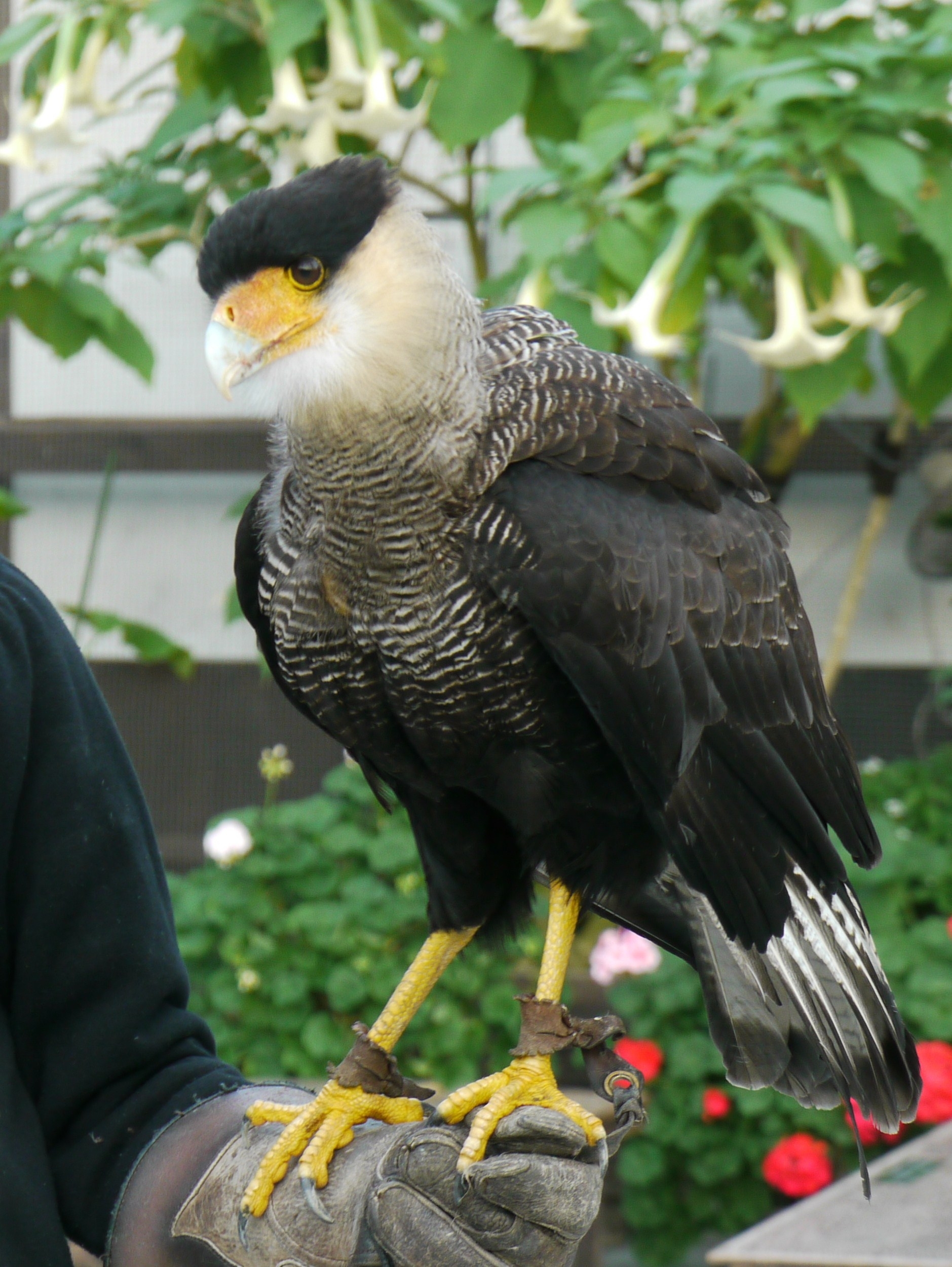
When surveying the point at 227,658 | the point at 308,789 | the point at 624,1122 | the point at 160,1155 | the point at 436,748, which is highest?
the point at 436,748

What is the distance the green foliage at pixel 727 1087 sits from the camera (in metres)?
2.94

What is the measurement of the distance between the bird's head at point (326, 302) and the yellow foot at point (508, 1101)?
27.0 inches

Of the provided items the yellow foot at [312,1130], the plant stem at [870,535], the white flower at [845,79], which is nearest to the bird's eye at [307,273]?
the yellow foot at [312,1130]

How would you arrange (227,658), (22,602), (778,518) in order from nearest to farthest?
(22,602), (778,518), (227,658)

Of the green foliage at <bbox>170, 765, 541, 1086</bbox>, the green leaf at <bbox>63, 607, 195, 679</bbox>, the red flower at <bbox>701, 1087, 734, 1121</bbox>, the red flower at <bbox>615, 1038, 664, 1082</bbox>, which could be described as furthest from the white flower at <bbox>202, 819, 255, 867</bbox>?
the red flower at <bbox>701, 1087, 734, 1121</bbox>

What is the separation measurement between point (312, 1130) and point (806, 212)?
61.5 inches

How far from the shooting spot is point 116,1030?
A: 1.45 metres

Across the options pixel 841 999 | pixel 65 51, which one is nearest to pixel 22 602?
pixel 841 999

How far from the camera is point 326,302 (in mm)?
1368

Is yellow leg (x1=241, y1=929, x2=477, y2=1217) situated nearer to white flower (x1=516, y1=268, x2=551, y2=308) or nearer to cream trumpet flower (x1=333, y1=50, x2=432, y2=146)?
white flower (x1=516, y1=268, x2=551, y2=308)

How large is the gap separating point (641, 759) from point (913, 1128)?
220 centimetres

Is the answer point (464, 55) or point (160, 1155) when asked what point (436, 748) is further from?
point (464, 55)

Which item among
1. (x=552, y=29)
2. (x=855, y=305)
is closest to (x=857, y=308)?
(x=855, y=305)

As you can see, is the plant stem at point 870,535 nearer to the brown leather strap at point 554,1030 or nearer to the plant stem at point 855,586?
the plant stem at point 855,586
